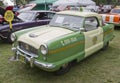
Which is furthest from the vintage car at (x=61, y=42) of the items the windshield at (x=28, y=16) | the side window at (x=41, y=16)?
the side window at (x=41, y=16)

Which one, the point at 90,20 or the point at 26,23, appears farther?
the point at 26,23

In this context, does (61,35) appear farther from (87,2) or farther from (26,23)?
(87,2)

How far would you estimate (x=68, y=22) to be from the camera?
5051 millimetres

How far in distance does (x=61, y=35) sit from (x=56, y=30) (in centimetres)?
46

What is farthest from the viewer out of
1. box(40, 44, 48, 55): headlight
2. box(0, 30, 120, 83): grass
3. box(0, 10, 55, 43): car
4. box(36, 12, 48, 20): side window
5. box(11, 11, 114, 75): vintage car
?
box(36, 12, 48, 20): side window

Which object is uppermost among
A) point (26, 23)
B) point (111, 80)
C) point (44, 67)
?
point (26, 23)

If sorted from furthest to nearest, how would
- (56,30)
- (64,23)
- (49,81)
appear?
1. (64,23)
2. (56,30)
3. (49,81)

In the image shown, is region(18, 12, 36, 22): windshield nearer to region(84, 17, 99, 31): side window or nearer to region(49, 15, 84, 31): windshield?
region(49, 15, 84, 31): windshield

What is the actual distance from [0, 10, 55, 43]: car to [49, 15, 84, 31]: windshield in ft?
7.75

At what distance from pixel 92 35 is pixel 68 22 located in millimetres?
792

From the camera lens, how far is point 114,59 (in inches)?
221

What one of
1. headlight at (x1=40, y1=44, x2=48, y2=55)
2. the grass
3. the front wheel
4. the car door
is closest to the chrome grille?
headlight at (x1=40, y1=44, x2=48, y2=55)

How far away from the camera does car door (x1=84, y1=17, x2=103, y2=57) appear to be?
493 centimetres

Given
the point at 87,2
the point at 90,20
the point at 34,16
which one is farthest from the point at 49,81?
the point at 87,2
